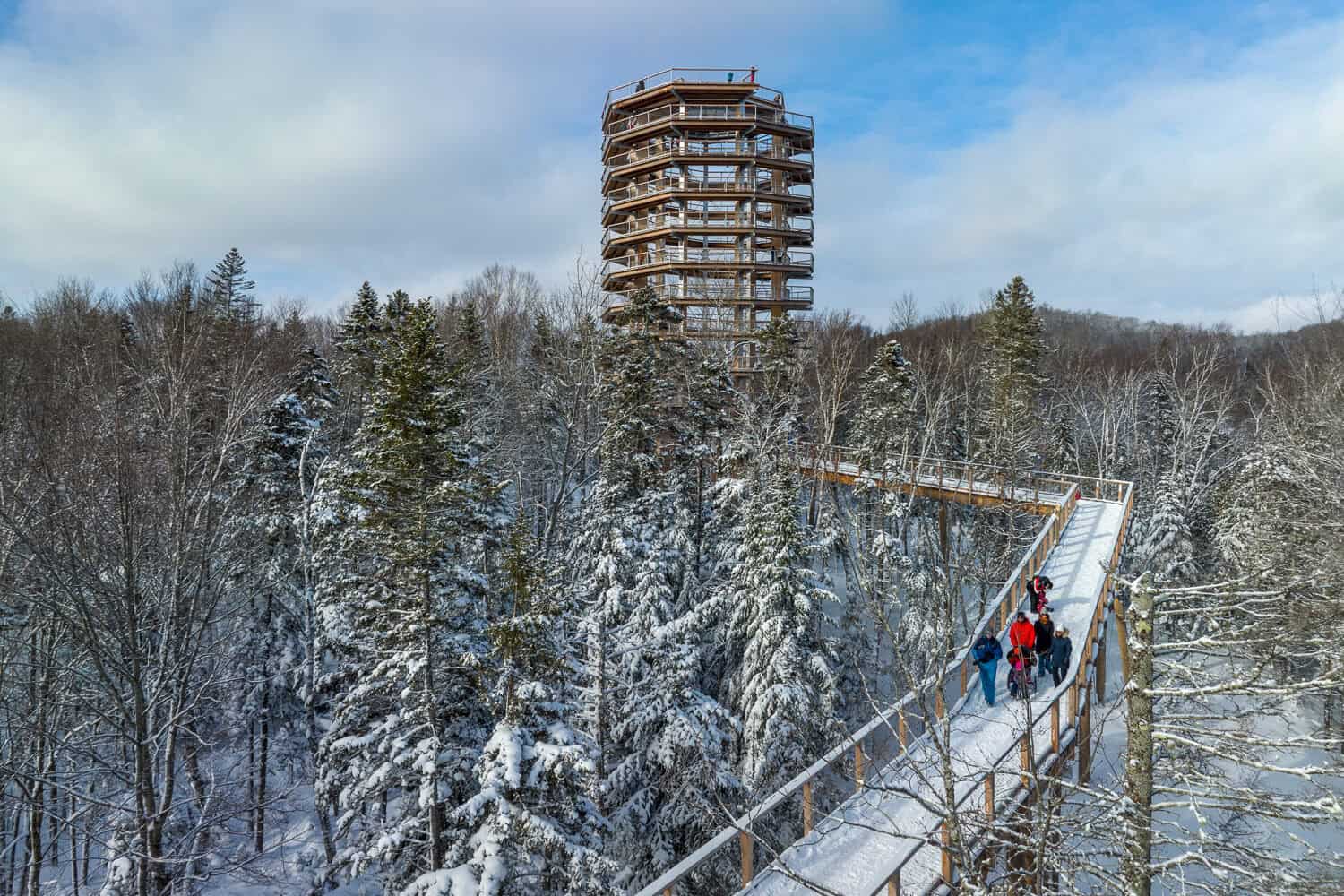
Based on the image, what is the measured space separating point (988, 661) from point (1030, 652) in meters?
0.79

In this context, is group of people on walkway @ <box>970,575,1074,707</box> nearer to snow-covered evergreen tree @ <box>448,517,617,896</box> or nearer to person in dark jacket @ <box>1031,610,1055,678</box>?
person in dark jacket @ <box>1031,610,1055,678</box>

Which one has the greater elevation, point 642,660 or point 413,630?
point 413,630

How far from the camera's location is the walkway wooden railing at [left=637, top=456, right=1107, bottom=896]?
7.71m

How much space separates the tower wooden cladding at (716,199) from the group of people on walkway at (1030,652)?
2890cm

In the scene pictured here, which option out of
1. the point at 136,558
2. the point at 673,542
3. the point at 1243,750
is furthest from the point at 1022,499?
the point at 136,558

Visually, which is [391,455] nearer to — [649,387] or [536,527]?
[649,387]

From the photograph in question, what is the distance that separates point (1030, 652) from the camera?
12047mm

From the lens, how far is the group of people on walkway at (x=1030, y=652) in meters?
11.7

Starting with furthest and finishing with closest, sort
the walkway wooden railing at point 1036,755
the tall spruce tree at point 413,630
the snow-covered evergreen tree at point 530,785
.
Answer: the tall spruce tree at point 413,630
the snow-covered evergreen tree at point 530,785
the walkway wooden railing at point 1036,755

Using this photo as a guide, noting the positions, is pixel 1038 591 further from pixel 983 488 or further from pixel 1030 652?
pixel 983 488

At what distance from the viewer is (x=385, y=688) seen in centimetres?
1509

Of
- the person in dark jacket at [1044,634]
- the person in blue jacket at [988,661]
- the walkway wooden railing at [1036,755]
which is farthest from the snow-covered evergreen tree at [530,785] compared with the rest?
the person in dark jacket at [1044,634]

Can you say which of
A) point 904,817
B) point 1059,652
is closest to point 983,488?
point 1059,652

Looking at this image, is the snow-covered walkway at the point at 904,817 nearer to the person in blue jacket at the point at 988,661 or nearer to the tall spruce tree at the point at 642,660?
the person in blue jacket at the point at 988,661
